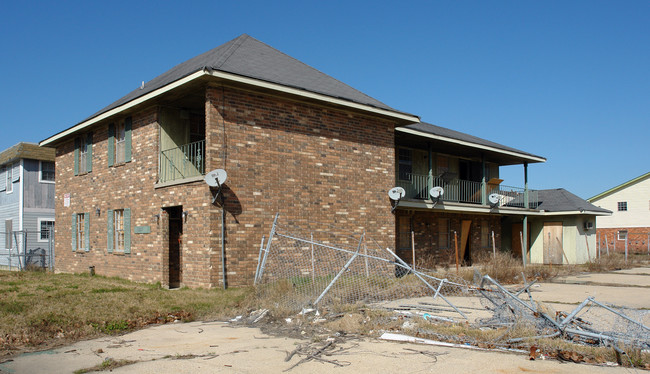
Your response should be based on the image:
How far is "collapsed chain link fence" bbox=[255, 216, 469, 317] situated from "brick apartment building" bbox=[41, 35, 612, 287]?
0.51m

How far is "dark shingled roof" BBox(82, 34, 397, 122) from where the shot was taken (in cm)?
1448

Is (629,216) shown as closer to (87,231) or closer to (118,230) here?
(118,230)

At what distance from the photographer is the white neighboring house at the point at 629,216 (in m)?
40.6

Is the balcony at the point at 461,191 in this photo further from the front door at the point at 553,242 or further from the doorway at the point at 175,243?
the doorway at the point at 175,243

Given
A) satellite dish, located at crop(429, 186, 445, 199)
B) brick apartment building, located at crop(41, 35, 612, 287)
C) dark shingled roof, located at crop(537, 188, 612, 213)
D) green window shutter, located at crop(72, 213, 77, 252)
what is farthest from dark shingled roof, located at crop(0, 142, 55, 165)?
dark shingled roof, located at crop(537, 188, 612, 213)

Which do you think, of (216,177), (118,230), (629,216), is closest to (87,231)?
(118,230)

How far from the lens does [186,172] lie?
51.6ft

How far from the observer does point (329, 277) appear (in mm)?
12234

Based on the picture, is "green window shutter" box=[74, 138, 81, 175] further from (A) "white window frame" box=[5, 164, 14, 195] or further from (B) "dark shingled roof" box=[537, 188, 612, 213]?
(B) "dark shingled roof" box=[537, 188, 612, 213]

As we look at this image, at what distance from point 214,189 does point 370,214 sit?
5694mm

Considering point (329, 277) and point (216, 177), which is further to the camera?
point (216, 177)

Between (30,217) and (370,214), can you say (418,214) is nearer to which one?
(370,214)

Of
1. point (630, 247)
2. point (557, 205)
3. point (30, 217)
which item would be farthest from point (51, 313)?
point (630, 247)

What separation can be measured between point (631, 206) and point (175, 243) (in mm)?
38648
